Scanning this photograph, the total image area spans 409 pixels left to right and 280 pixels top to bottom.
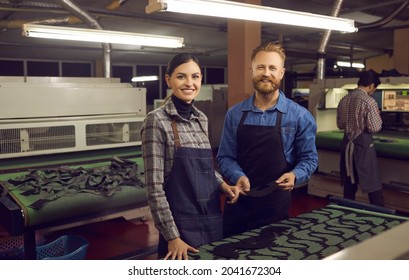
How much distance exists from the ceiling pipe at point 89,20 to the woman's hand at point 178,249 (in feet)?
10.9

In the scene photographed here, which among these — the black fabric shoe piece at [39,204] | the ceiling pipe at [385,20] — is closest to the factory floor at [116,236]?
the black fabric shoe piece at [39,204]

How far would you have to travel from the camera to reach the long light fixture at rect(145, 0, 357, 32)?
183 centimetres

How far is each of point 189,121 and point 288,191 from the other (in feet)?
2.12

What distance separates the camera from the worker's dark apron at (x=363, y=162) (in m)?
4.16

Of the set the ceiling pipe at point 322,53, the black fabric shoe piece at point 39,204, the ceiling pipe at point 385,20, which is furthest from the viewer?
the ceiling pipe at point 385,20

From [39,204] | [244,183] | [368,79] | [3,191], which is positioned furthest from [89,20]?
[244,183]

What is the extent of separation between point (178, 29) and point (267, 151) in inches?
234

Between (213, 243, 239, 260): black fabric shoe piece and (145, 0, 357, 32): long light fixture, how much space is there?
1.03 meters

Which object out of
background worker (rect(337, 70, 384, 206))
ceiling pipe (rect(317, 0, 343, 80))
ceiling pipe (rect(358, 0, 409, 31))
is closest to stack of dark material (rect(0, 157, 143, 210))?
background worker (rect(337, 70, 384, 206))

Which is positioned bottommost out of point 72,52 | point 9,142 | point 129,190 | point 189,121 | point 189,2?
point 129,190

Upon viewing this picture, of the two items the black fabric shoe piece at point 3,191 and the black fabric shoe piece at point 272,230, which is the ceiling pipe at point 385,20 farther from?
the black fabric shoe piece at point 3,191

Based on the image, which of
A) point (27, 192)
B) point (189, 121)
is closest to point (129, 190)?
point (27, 192)

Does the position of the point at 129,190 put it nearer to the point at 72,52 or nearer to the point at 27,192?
the point at 27,192

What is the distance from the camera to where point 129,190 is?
269 cm
